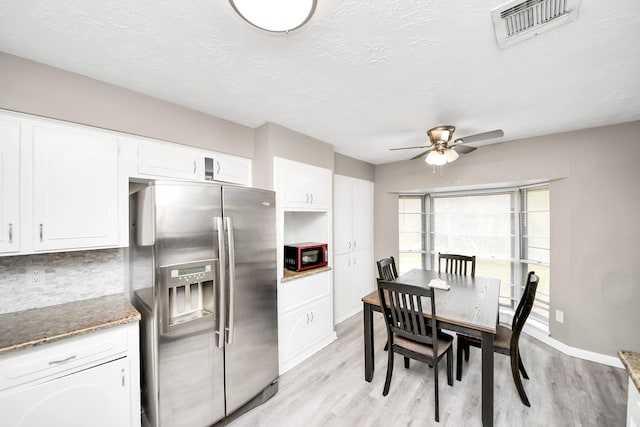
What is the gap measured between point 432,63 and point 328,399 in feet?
8.75

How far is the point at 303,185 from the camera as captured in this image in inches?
110

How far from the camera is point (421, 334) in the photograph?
199cm

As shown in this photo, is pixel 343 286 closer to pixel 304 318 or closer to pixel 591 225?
pixel 304 318

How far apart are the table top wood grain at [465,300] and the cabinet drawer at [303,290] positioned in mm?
659

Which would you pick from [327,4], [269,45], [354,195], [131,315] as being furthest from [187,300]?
[354,195]

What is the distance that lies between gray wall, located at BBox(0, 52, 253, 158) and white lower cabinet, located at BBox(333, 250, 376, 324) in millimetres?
2352

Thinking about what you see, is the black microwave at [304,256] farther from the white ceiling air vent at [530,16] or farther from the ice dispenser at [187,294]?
the white ceiling air vent at [530,16]

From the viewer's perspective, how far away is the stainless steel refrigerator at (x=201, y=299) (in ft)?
5.09

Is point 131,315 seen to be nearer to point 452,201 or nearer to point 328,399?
point 328,399

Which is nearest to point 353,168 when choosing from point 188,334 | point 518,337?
point 518,337

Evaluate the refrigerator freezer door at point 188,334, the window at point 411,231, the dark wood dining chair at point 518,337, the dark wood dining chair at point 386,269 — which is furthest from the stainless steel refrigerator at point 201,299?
the window at point 411,231

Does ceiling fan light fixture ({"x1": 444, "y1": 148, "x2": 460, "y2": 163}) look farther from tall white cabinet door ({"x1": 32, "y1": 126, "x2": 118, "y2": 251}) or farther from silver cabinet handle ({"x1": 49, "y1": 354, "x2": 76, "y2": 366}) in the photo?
silver cabinet handle ({"x1": 49, "y1": 354, "x2": 76, "y2": 366})

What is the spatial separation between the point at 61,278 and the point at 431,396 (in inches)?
120

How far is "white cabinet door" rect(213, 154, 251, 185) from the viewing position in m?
2.37
